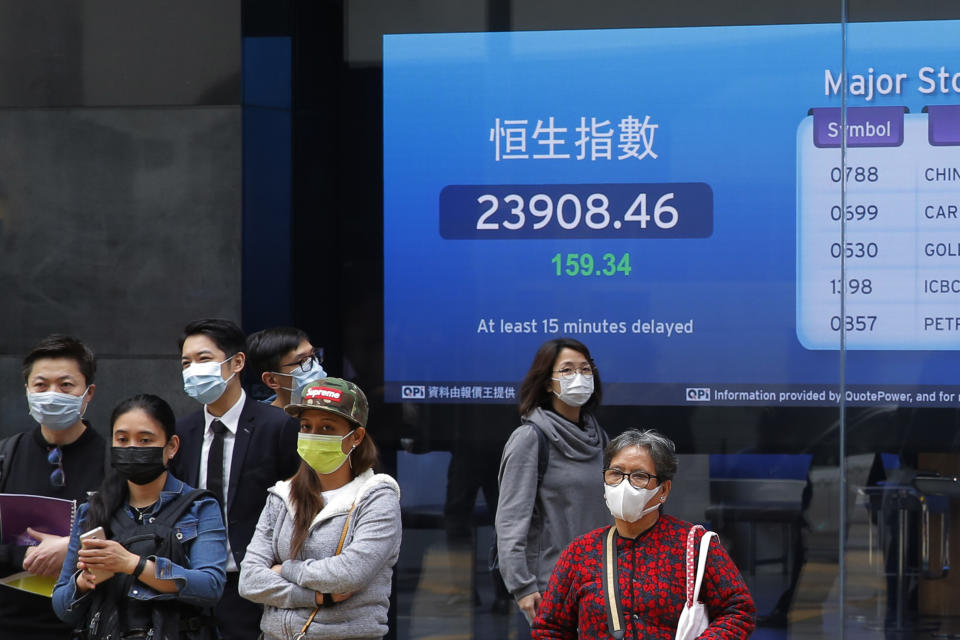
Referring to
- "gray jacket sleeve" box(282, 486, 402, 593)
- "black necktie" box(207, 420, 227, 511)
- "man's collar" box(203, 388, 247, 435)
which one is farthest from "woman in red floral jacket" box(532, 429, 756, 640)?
"man's collar" box(203, 388, 247, 435)

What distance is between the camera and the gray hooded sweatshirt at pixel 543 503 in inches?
215

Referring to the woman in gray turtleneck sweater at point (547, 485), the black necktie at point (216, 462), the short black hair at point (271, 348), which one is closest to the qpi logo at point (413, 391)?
the short black hair at point (271, 348)

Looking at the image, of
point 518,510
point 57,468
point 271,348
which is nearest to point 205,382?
point 271,348

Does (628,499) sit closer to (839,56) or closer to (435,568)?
(435,568)

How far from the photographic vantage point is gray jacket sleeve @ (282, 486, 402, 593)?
448cm

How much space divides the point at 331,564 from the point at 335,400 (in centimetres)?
62

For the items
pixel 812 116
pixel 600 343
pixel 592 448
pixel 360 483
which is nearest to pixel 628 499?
pixel 360 483

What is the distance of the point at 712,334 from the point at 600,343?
2.02ft

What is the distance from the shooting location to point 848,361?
712 cm

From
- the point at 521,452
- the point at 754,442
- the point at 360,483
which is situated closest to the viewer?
the point at 360,483

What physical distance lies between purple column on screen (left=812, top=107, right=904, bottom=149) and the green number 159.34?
1243 mm

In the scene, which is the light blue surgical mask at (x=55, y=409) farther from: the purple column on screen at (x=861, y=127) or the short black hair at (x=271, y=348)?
the purple column on screen at (x=861, y=127)

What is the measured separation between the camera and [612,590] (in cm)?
416

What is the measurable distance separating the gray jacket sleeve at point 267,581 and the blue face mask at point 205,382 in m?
0.88
